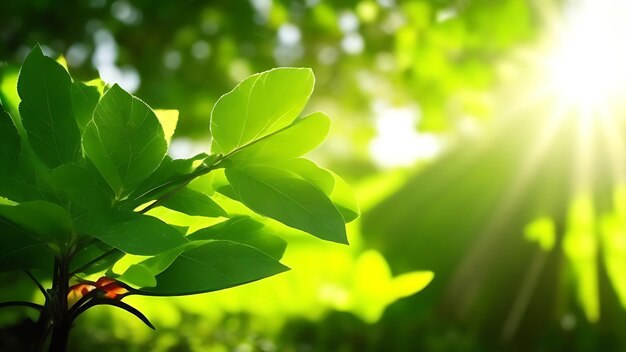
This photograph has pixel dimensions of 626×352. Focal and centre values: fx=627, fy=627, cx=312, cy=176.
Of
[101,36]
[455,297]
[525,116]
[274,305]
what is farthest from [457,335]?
[525,116]

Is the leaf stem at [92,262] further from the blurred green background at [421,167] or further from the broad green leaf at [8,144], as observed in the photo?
the blurred green background at [421,167]

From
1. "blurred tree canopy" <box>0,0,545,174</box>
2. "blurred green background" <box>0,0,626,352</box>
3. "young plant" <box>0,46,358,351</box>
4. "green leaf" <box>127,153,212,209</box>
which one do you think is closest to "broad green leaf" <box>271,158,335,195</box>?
"young plant" <box>0,46,358,351</box>

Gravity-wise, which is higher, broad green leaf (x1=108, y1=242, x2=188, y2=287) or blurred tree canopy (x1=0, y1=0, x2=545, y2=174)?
blurred tree canopy (x1=0, y1=0, x2=545, y2=174)

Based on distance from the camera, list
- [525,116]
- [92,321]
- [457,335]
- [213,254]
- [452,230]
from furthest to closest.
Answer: [525,116] < [452,230] < [457,335] < [92,321] < [213,254]

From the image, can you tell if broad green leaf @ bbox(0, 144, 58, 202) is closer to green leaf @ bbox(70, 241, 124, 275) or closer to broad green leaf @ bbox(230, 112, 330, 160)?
green leaf @ bbox(70, 241, 124, 275)

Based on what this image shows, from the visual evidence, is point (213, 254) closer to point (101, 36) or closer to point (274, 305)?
point (274, 305)

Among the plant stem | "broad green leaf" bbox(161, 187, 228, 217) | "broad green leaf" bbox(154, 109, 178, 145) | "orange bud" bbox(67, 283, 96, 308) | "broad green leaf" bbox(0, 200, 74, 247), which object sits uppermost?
"broad green leaf" bbox(154, 109, 178, 145)
